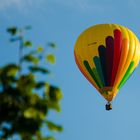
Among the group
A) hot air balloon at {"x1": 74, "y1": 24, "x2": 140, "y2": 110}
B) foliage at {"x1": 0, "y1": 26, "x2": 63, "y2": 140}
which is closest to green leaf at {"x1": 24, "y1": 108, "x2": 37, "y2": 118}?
foliage at {"x1": 0, "y1": 26, "x2": 63, "y2": 140}

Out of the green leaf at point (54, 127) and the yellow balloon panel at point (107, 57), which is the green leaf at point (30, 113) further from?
the yellow balloon panel at point (107, 57)

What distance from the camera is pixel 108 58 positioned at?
4303cm

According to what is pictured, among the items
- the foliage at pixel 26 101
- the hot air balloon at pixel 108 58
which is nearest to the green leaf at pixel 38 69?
the foliage at pixel 26 101

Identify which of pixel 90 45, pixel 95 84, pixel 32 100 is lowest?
pixel 32 100

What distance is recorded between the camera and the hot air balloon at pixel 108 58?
4219 cm

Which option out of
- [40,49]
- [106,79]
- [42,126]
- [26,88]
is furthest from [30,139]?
[106,79]

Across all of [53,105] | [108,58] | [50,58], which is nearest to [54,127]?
[53,105]

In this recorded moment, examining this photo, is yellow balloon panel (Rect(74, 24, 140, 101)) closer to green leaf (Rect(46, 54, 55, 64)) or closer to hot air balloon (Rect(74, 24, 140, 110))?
hot air balloon (Rect(74, 24, 140, 110))

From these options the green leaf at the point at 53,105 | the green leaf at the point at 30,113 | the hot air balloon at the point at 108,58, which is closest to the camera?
the green leaf at the point at 30,113

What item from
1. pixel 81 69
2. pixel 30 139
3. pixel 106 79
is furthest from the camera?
pixel 81 69

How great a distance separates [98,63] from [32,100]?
121 feet

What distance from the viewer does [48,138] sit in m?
6.02

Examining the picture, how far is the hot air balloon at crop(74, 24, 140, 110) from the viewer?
4219 centimetres

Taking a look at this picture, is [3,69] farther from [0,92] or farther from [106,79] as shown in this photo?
[106,79]
